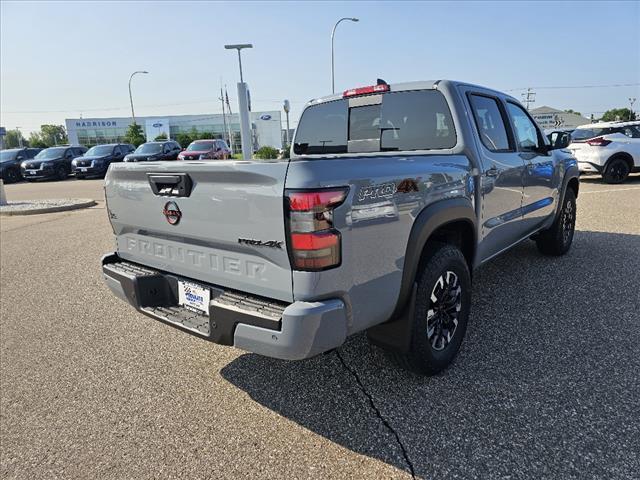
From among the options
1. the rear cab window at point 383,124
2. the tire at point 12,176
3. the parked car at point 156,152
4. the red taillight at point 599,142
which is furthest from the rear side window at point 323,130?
the tire at point 12,176

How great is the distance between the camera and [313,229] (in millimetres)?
1968

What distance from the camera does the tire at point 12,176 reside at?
22.7 metres

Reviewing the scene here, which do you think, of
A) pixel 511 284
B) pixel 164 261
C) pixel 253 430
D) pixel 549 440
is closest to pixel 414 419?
pixel 549 440

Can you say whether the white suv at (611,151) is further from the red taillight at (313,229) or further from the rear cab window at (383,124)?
the red taillight at (313,229)

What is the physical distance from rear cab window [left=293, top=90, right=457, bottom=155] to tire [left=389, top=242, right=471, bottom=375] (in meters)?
0.95

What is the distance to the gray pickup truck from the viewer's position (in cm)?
202

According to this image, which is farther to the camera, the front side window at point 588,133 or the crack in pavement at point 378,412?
the front side window at point 588,133

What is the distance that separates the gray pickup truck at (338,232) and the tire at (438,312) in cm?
1

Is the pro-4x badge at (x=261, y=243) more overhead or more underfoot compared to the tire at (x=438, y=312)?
more overhead

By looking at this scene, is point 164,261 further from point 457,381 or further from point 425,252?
point 457,381

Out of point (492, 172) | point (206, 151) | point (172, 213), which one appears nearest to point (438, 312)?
point (492, 172)

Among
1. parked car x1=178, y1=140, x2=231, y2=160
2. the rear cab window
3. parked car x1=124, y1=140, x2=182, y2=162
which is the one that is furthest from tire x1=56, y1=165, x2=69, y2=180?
the rear cab window

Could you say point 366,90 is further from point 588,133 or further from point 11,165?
point 11,165

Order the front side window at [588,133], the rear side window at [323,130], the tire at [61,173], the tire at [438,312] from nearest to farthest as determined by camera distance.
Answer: the tire at [438,312], the rear side window at [323,130], the front side window at [588,133], the tire at [61,173]
